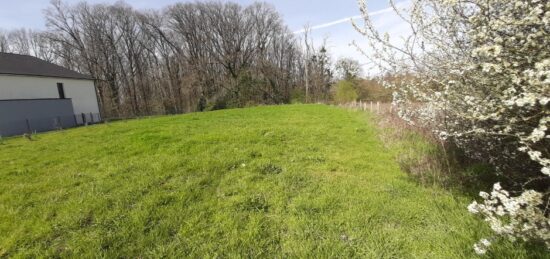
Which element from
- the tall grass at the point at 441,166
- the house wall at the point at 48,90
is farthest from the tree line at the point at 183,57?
the tall grass at the point at 441,166

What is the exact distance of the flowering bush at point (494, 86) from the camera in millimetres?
1860

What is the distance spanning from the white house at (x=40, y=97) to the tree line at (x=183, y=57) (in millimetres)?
9878

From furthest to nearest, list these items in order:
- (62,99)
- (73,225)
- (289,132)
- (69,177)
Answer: (62,99)
(289,132)
(69,177)
(73,225)

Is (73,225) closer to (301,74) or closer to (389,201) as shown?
(389,201)

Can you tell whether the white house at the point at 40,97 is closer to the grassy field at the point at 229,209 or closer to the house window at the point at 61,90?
the house window at the point at 61,90

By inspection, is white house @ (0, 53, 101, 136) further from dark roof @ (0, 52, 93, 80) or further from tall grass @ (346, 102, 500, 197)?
tall grass @ (346, 102, 500, 197)

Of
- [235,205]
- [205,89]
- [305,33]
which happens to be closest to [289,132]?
[235,205]

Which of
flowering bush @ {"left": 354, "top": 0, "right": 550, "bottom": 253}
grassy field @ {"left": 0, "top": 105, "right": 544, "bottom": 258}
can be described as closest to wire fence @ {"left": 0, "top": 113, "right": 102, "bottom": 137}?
grassy field @ {"left": 0, "top": 105, "right": 544, "bottom": 258}

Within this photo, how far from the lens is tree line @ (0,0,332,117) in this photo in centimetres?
3509

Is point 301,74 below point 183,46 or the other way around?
below

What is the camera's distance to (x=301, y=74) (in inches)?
1678

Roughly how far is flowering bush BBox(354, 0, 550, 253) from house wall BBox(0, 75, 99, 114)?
25.2 metres

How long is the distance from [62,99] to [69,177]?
22.1 metres

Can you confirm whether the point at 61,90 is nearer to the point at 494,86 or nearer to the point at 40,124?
the point at 40,124
